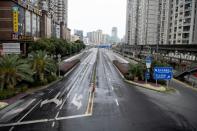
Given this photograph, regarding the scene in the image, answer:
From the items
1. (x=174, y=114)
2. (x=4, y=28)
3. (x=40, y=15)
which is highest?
(x=40, y=15)

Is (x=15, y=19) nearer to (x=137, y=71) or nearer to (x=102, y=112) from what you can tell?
(x=137, y=71)

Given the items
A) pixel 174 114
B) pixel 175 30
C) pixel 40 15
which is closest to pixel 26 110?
pixel 174 114

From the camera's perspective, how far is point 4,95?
3322 centimetres

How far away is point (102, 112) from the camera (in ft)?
91.0

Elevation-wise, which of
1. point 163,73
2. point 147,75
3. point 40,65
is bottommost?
point 147,75

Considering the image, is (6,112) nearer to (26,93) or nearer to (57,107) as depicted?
(57,107)

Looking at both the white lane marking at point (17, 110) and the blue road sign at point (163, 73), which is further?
the blue road sign at point (163, 73)

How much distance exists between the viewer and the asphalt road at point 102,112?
22.9 metres

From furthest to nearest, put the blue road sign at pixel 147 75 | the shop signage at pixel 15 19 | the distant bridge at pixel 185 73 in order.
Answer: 1. the shop signage at pixel 15 19
2. the distant bridge at pixel 185 73
3. the blue road sign at pixel 147 75

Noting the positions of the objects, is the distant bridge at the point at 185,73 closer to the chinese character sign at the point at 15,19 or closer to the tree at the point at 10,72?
the tree at the point at 10,72

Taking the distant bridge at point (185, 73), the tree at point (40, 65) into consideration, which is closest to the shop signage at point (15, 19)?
the tree at point (40, 65)

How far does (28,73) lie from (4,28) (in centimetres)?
5097

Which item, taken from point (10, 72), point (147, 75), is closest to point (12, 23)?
point (10, 72)

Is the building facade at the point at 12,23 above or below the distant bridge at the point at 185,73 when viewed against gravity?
above
